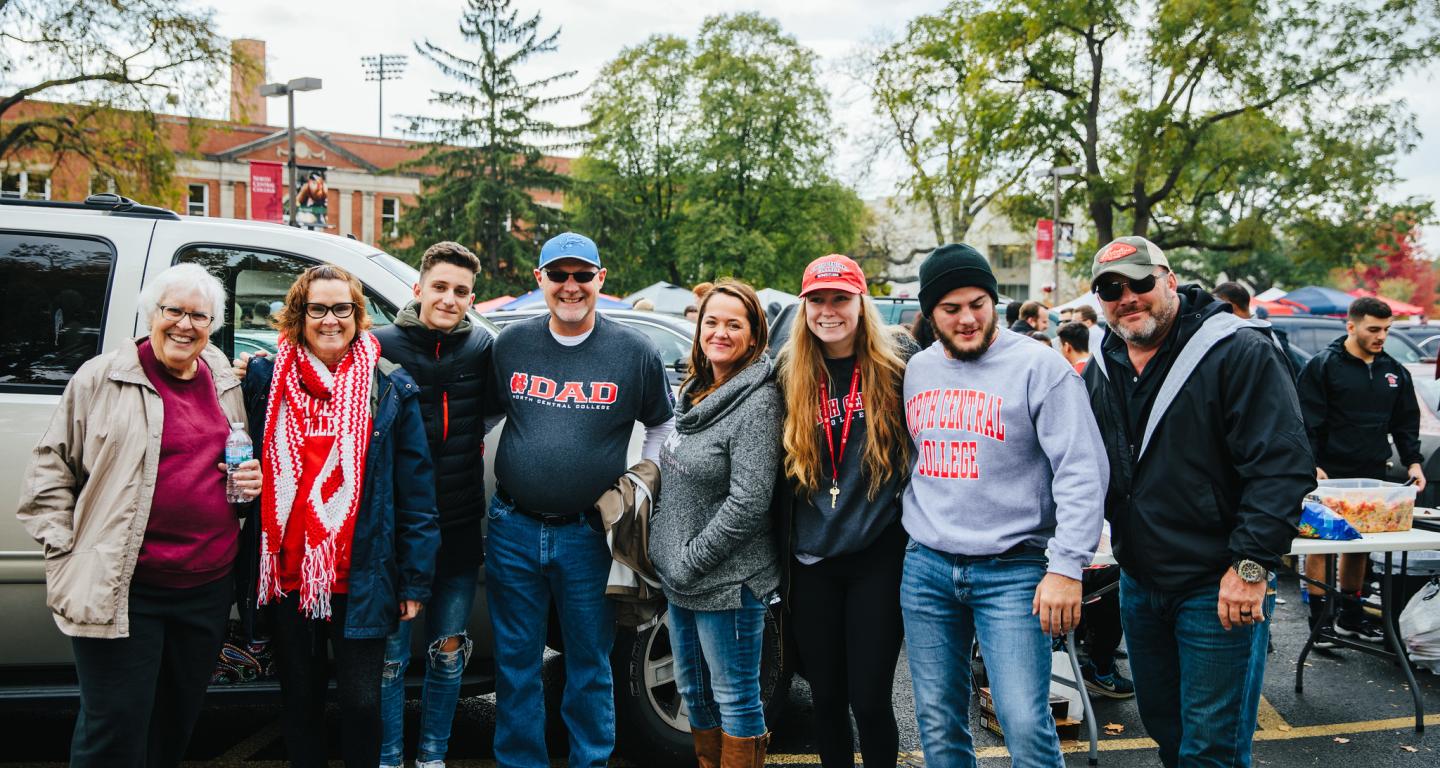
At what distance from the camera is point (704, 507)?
9.84 feet

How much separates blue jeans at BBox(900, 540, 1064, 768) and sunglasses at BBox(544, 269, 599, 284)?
1370mm

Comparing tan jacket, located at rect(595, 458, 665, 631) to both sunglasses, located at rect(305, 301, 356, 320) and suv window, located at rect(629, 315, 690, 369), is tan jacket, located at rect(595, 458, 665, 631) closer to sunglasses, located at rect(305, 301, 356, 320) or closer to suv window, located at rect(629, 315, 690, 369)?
sunglasses, located at rect(305, 301, 356, 320)

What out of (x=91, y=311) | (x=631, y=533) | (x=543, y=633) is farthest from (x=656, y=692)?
(x=91, y=311)

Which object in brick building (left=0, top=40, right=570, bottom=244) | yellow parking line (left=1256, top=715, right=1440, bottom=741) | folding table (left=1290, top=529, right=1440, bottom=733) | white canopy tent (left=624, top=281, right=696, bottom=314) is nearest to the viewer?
folding table (left=1290, top=529, right=1440, bottom=733)

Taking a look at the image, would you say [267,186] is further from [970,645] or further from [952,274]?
[970,645]

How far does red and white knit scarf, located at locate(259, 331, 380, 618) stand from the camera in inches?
115

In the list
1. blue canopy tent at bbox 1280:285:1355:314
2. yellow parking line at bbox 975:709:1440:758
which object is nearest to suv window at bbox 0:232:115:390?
yellow parking line at bbox 975:709:1440:758

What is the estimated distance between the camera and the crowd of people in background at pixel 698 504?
2648 mm

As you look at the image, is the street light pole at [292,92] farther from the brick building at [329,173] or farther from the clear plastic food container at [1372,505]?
the brick building at [329,173]

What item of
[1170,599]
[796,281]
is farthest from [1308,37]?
[1170,599]

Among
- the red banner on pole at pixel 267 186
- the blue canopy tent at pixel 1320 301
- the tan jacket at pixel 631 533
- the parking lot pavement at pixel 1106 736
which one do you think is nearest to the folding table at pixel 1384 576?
the parking lot pavement at pixel 1106 736

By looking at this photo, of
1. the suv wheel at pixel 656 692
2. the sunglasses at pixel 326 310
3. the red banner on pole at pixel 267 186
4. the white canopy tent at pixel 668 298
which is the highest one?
the red banner on pole at pixel 267 186

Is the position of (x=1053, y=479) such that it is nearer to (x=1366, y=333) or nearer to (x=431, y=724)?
(x=431, y=724)

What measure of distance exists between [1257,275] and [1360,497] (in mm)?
52716
